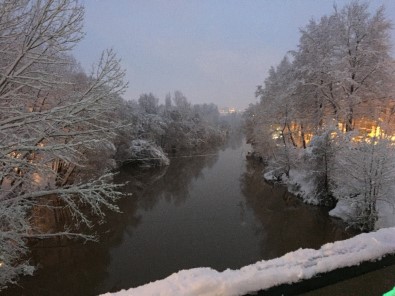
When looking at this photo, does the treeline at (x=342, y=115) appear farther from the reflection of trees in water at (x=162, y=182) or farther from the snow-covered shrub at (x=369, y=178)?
the reflection of trees in water at (x=162, y=182)

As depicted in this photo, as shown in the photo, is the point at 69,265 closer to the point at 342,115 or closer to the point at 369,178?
the point at 369,178

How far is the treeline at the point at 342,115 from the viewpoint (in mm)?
15398

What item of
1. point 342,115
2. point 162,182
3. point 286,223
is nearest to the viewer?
point 286,223

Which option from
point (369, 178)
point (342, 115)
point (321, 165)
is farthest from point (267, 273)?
point (342, 115)

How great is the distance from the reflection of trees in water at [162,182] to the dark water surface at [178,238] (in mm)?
170

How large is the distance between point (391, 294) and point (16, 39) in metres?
6.74

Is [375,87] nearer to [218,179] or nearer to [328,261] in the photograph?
[218,179]

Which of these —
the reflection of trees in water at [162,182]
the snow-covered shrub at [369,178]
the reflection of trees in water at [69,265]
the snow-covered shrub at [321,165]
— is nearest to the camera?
the reflection of trees in water at [69,265]

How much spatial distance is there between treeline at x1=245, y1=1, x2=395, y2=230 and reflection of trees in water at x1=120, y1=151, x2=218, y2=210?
29.1 ft

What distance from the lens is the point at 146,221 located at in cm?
1772

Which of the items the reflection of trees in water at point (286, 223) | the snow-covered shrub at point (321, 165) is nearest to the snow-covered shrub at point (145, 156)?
the reflection of trees in water at point (286, 223)

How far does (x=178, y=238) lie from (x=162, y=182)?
15285 mm

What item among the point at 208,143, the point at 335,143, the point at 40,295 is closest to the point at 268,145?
the point at 335,143

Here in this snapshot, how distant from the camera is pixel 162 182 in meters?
29.9
